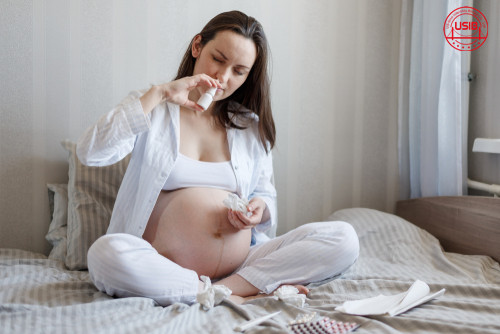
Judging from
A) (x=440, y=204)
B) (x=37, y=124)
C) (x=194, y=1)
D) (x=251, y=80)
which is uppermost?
(x=194, y=1)

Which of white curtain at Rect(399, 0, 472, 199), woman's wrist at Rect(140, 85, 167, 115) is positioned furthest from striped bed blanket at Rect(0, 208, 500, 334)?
woman's wrist at Rect(140, 85, 167, 115)

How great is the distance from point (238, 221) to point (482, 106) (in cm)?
111

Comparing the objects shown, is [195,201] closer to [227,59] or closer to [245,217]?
[245,217]

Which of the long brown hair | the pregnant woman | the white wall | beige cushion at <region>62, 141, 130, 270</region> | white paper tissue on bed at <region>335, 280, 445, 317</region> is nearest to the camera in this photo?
white paper tissue on bed at <region>335, 280, 445, 317</region>

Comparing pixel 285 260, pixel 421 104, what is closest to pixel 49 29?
pixel 285 260

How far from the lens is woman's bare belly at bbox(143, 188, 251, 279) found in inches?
57.5

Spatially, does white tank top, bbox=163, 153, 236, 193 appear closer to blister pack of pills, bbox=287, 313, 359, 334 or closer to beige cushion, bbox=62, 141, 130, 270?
beige cushion, bbox=62, 141, 130, 270

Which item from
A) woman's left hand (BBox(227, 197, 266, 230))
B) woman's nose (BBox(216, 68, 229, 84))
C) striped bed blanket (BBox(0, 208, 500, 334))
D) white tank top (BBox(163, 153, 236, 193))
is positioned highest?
woman's nose (BBox(216, 68, 229, 84))

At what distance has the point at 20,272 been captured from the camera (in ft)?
5.05

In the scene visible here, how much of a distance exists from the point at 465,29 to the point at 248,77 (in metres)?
0.87

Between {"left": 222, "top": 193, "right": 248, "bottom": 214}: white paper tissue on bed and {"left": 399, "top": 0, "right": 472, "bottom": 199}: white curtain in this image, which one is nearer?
{"left": 222, "top": 193, "right": 248, "bottom": 214}: white paper tissue on bed

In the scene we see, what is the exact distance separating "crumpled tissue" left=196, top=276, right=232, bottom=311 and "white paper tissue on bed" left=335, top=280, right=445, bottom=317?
0.90ft

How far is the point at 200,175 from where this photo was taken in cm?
158

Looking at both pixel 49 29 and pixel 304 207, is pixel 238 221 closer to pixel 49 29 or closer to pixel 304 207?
pixel 304 207
